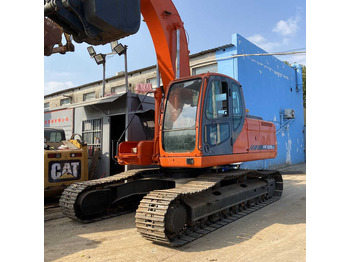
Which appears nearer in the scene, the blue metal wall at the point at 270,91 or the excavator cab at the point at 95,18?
the excavator cab at the point at 95,18

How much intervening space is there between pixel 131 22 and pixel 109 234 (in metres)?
3.47

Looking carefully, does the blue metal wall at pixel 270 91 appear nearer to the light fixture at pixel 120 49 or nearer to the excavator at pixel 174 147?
the light fixture at pixel 120 49

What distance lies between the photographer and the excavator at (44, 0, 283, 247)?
4.18 m

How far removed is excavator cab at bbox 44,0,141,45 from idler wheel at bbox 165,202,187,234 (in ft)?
8.86

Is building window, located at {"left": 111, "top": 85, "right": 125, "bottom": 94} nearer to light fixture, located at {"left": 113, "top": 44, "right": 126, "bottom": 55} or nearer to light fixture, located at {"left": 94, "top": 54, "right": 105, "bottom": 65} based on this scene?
light fixture, located at {"left": 94, "top": 54, "right": 105, "bottom": 65}

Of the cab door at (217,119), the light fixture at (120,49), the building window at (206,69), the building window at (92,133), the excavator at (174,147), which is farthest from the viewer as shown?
the building window at (206,69)

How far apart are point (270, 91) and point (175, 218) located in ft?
43.0

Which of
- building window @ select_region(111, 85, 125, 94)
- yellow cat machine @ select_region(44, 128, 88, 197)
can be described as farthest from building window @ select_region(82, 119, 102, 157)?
building window @ select_region(111, 85, 125, 94)

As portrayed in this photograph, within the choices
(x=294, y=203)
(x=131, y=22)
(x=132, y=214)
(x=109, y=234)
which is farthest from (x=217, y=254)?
(x=294, y=203)

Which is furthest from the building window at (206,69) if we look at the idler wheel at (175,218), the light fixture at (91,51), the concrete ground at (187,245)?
the idler wheel at (175,218)

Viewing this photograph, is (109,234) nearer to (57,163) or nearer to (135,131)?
(57,163)

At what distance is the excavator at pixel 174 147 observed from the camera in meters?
4.18

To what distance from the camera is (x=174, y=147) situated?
535 cm

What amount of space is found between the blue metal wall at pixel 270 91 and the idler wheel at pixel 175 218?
916cm
